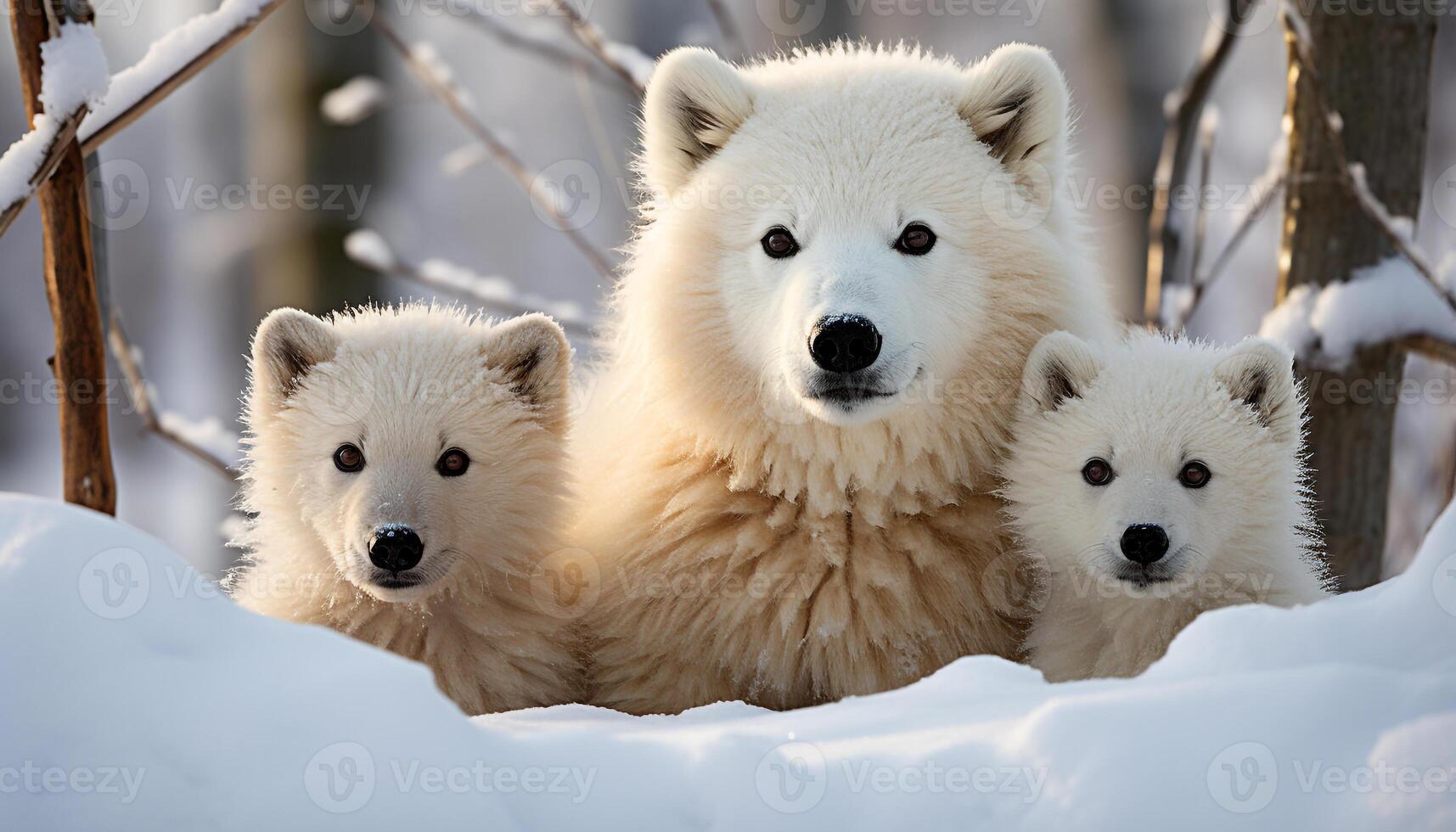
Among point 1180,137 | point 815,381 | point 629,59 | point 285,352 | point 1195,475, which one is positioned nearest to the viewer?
point 815,381

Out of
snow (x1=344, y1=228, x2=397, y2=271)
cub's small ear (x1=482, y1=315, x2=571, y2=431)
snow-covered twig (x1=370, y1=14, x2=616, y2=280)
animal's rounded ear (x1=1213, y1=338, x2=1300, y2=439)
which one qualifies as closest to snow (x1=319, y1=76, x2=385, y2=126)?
snow-covered twig (x1=370, y1=14, x2=616, y2=280)

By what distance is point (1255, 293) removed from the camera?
37.2 feet

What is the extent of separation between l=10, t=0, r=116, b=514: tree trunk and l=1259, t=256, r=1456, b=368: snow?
12.0 feet

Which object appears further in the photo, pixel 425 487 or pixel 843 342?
pixel 425 487

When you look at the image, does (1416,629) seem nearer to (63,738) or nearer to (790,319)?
(790,319)

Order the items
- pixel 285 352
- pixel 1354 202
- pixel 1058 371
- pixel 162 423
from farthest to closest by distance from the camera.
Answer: pixel 162 423, pixel 1354 202, pixel 285 352, pixel 1058 371

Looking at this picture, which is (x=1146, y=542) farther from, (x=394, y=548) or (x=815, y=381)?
(x=394, y=548)

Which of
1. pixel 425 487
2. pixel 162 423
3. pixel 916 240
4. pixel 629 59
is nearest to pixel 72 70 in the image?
pixel 425 487

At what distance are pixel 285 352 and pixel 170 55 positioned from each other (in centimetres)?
83

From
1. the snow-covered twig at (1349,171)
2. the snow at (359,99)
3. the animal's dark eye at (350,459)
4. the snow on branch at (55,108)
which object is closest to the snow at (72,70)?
the snow on branch at (55,108)

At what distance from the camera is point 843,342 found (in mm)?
3229

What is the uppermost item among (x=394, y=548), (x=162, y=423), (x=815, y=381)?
(x=815, y=381)

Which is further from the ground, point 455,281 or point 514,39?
point 514,39

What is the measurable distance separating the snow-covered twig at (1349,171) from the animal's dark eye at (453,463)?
9.26ft
